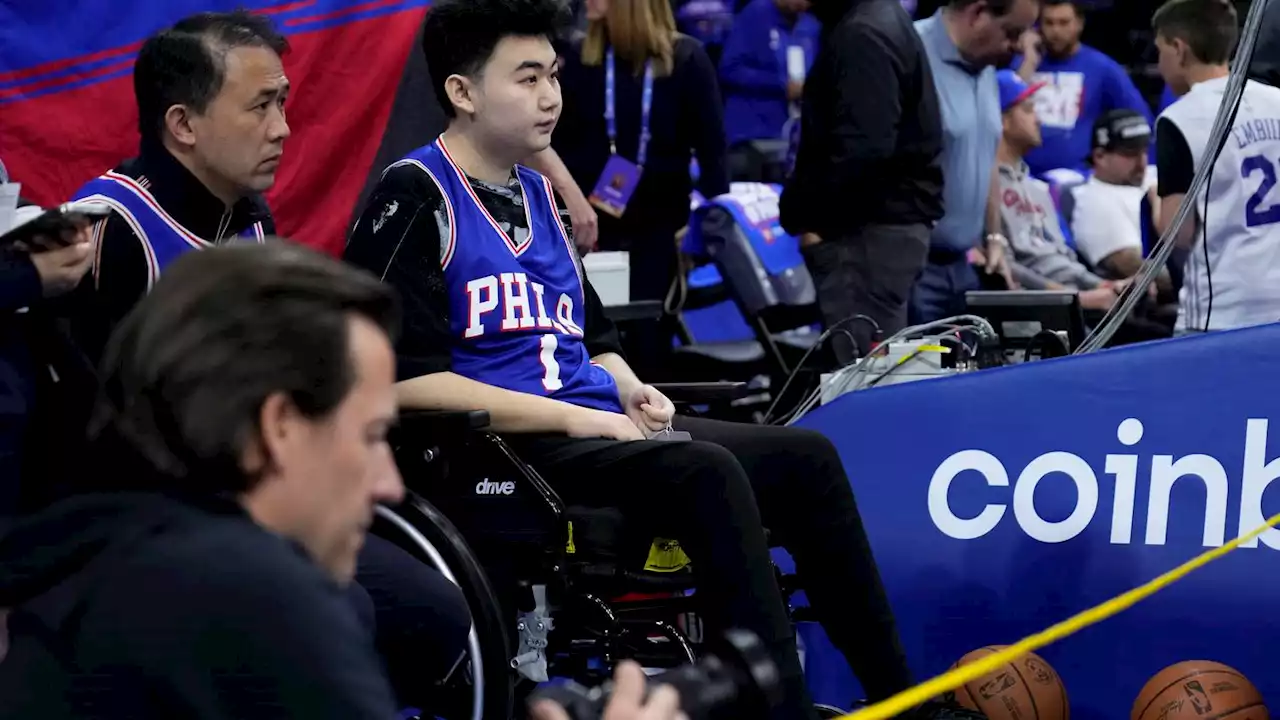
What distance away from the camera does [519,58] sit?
3.87 meters

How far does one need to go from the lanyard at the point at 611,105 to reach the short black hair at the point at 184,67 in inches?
118

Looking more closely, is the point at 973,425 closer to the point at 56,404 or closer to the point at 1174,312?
the point at 56,404

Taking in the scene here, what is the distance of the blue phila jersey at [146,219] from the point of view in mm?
3441

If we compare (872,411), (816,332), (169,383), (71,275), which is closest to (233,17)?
(71,275)

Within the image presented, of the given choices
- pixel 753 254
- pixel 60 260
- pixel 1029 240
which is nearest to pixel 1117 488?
pixel 60 260

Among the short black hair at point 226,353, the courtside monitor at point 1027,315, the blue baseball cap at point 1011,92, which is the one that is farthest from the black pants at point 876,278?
the short black hair at point 226,353

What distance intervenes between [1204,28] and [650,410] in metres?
2.83

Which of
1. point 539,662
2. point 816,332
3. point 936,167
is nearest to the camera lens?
point 539,662

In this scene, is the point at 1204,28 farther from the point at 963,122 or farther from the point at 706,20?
the point at 706,20

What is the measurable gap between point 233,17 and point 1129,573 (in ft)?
7.71

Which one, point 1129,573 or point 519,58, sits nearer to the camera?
point 519,58

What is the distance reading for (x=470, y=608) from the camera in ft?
11.0

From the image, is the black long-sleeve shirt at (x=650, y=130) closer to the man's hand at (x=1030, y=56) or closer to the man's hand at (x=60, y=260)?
the man's hand at (x=1030, y=56)

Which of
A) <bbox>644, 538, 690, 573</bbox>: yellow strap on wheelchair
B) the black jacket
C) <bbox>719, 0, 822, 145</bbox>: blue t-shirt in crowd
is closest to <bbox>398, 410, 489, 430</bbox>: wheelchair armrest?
<bbox>644, 538, 690, 573</bbox>: yellow strap on wheelchair
